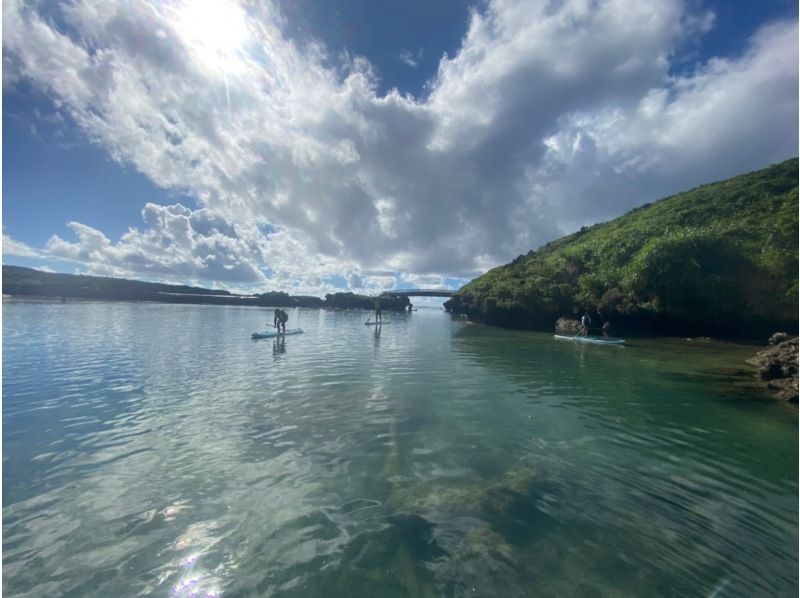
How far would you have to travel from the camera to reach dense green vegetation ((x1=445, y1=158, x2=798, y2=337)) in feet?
118

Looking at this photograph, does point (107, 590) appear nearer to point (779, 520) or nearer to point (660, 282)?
point (779, 520)

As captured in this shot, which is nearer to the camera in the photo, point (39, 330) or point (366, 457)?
point (366, 457)

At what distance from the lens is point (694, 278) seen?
1474 inches

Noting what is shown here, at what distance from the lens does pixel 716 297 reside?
36375 millimetres

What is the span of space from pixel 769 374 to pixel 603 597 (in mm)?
19317

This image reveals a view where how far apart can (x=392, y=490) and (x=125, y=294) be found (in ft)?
604

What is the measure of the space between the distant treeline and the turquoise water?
141940mm

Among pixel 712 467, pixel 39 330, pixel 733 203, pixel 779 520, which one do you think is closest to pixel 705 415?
pixel 712 467

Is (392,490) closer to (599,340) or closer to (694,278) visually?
(599,340)

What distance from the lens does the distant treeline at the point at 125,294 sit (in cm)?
13450

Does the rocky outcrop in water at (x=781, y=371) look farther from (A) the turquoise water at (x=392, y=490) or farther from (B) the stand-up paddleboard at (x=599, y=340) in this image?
(B) the stand-up paddleboard at (x=599, y=340)

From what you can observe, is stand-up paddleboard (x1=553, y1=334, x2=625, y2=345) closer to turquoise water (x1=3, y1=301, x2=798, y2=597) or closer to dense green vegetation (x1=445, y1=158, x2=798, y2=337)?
dense green vegetation (x1=445, y1=158, x2=798, y2=337)

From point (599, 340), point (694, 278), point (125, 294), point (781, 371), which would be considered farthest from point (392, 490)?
point (125, 294)

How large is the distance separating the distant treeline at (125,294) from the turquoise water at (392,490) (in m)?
142
